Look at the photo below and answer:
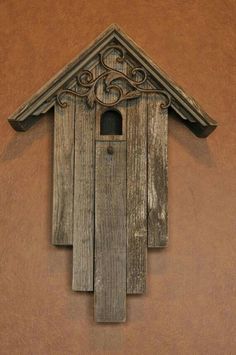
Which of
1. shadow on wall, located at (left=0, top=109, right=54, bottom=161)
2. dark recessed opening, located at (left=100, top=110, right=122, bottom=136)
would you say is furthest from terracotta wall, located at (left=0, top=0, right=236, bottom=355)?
dark recessed opening, located at (left=100, top=110, right=122, bottom=136)

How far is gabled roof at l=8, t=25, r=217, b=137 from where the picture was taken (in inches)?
48.5

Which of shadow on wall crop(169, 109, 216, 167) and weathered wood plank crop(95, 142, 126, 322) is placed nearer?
weathered wood plank crop(95, 142, 126, 322)

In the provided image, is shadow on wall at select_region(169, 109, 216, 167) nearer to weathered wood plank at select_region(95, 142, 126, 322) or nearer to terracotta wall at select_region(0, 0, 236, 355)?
terracotta wall at select_region(0, 0, 236, 355)

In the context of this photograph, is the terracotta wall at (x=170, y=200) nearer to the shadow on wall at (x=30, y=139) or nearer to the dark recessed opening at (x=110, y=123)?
the shadow on wall at (x=30, y=139)

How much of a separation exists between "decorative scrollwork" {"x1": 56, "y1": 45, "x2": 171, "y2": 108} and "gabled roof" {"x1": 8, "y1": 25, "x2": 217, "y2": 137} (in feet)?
0.04

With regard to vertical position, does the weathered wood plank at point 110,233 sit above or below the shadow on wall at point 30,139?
below

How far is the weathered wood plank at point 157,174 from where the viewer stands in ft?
4.07

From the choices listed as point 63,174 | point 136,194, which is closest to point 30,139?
point 63,174

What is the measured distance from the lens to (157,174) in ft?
4.10

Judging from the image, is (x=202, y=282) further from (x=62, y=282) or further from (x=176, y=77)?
(x=176, y=77)

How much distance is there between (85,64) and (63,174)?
9.5 inches

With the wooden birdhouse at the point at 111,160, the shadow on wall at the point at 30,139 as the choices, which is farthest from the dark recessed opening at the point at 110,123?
the shadow on wall at the point at 30,139

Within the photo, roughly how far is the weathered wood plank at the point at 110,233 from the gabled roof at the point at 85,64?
15 centimetres

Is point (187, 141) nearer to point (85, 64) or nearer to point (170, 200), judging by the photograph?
point (170, 200)
